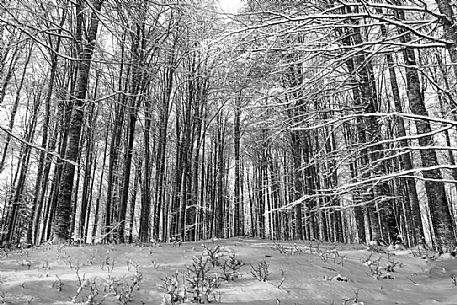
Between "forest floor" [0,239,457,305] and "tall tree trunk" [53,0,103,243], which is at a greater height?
"tall tree trunk" [53,0,103,243]

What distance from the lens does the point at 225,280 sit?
405 cm

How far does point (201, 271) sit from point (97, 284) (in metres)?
1.31

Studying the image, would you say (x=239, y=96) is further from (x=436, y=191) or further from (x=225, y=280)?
(x=436, y=191)

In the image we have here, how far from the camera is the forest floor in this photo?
329 centimetres

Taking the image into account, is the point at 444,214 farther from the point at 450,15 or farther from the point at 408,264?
the point at 450,15

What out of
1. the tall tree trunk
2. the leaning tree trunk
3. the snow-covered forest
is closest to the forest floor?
the snow-covered forest

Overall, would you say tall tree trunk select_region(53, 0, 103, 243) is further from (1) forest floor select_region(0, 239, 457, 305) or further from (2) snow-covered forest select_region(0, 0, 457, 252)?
(1) forest floor select_region(0, 239, 457, 305)

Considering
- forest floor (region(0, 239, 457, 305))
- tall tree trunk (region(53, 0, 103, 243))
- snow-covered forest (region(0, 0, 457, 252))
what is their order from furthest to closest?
tall tree trunk (region(53, 0, 103, 243)) → snow-covered forest (region(0, 0, 457, 252)) → forest floor (region(0, 239, 457, 305))

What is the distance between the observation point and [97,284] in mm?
3688

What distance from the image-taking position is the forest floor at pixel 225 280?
3.29 m

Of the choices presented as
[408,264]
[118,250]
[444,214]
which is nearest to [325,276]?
[408,264]

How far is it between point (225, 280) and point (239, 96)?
3.87 metres

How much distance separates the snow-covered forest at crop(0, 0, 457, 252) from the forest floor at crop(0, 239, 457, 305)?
3.34 ft

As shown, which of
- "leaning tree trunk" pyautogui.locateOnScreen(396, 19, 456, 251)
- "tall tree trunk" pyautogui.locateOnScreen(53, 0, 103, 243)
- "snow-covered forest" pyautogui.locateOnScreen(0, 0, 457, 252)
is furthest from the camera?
"tall tree trunk" pyautogui.locateOnScreen(53, 0, 103, 243)
